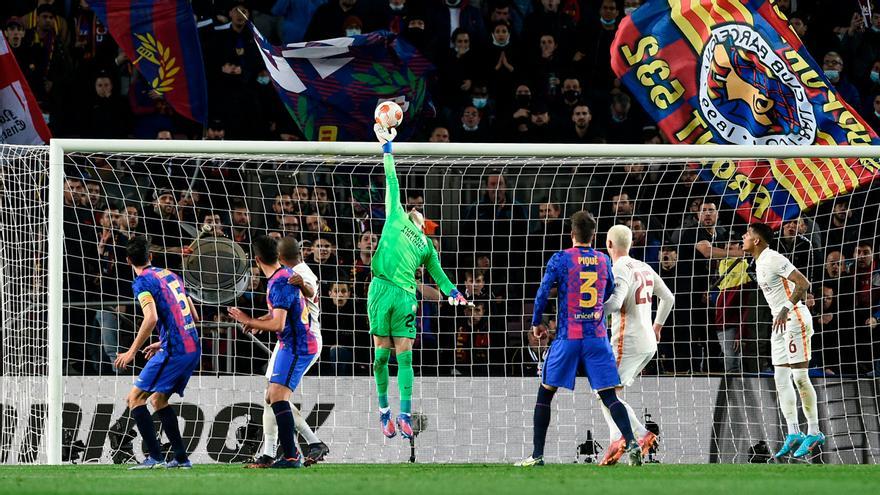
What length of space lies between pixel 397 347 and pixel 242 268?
201cm

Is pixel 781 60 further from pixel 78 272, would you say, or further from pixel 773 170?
pixel 78 272

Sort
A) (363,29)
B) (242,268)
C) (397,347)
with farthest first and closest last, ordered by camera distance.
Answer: (363,29), (242,268), (397,347)

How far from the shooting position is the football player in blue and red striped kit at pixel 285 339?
31.2 feet

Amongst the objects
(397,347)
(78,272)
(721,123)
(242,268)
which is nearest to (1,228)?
(78,272)

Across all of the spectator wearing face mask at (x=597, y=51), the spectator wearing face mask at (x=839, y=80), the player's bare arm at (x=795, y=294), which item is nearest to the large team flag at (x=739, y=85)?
the player's bare arm at (x=795, y=294)

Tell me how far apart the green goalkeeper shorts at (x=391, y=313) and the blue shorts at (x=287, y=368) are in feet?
5.51

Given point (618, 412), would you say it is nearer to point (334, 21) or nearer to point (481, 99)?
point (481, 99)

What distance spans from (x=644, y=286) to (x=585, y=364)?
164 cm

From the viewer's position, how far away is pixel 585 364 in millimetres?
9945

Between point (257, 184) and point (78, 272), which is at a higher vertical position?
point (257, 184)

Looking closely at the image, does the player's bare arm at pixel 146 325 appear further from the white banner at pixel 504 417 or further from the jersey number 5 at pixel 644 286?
the jersey number 5 at pixel 644 286

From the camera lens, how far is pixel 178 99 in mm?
13930

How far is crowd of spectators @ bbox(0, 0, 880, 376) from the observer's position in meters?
13.1

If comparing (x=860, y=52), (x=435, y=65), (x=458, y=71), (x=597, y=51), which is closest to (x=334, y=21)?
(x=435, y=65)
